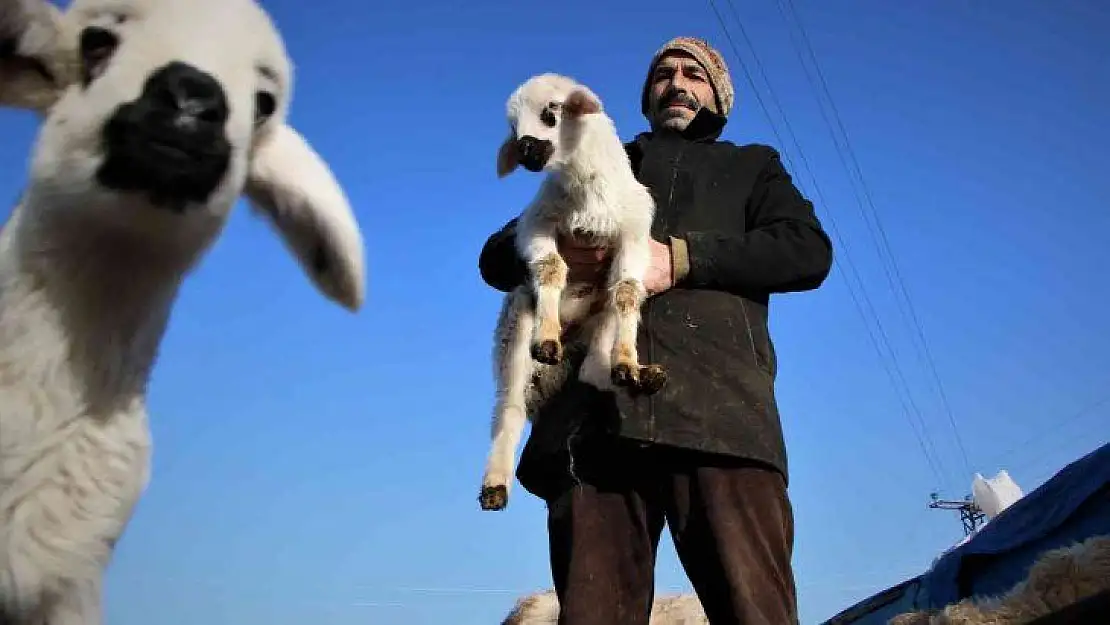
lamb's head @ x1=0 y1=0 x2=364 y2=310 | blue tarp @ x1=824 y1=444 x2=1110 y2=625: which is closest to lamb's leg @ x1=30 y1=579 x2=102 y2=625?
lamb's head @ x1=0 y1=0 x2=364 y2=310

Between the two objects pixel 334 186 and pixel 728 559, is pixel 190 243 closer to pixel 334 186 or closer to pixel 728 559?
pixel 334 186

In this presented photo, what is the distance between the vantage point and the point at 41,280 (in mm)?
1366

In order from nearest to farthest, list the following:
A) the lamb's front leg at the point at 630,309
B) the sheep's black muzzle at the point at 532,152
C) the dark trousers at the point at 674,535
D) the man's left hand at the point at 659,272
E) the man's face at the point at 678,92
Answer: the dark trousers at the point at 674,535
the lamb's front leg at the point at 630,309
the man's left hand at the point at 659,272
the man's face at the point at 678,92
the sheep's black muzzle at the point at 532,152

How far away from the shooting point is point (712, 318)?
2.81 m

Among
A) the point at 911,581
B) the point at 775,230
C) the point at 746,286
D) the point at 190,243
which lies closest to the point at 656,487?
the point at 746,286

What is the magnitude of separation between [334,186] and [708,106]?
2.24m

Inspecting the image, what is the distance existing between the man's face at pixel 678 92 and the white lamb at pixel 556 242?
34 centimetres

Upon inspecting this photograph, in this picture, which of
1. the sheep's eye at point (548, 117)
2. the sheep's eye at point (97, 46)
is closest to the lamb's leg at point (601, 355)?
the sheep's eye at point (548, 117)

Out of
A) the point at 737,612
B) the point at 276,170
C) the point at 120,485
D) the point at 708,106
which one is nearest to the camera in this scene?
the point at 120,485

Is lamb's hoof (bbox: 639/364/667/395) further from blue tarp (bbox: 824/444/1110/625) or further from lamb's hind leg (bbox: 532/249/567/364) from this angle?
blue tarp (bbox: 824/444/1110/625)

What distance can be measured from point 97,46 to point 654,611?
4815 mm

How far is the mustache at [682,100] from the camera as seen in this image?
11.1 ft

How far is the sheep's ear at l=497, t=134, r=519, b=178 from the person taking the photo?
162 inches

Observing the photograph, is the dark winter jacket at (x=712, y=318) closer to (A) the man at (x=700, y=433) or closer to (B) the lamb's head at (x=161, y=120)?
(A) the man at (x=700, y=433)
